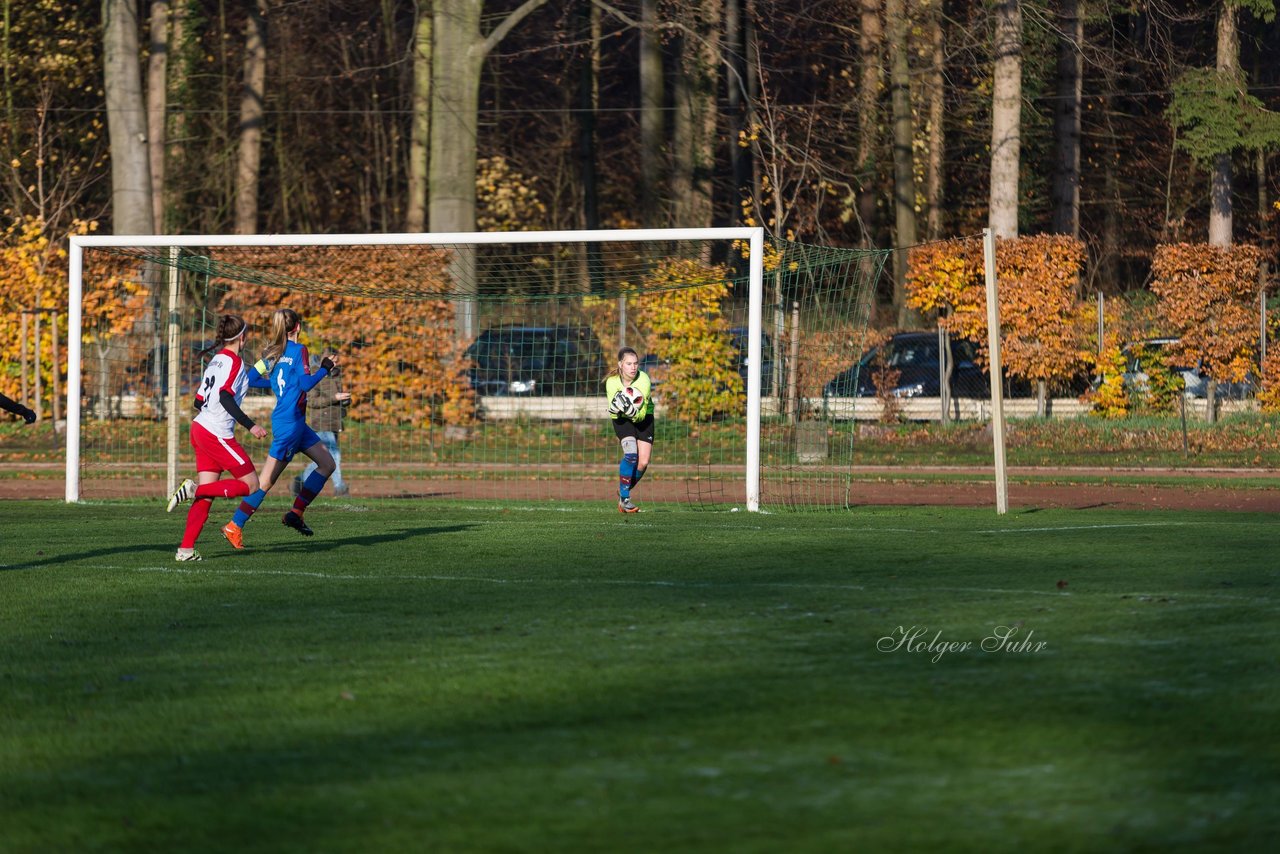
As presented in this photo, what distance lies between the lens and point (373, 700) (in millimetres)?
6473

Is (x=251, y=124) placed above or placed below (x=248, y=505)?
above

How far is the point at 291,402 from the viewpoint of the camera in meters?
12.3

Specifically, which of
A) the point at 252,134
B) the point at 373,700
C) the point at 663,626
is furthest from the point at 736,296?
the point at 373,700

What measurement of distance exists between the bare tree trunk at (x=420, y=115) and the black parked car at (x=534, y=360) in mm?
11906

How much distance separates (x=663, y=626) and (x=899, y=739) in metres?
2.56

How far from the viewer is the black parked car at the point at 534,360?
2283 centimetres

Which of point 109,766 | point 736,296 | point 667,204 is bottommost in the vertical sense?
point 109,766

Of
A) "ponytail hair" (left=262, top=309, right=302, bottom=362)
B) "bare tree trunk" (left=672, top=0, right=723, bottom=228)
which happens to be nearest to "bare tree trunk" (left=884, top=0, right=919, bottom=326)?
"bare tree trunk" (left=672, top=0, right=723, bottom=228)

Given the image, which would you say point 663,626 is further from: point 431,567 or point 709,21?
point 709,21

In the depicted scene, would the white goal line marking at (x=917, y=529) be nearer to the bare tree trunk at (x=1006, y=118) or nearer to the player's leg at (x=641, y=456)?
the player's leg at (x=641, y=456)

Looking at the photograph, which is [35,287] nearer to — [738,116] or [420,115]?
[420,115]

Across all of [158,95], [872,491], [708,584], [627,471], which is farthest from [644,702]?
[158,95]

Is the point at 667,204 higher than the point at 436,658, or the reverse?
the point at 667,204

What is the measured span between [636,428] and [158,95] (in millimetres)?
22912
